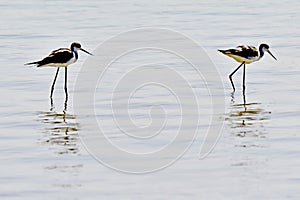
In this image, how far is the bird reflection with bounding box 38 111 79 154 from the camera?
11750 mm

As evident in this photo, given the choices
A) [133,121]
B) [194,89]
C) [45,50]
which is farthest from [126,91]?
[45,50]

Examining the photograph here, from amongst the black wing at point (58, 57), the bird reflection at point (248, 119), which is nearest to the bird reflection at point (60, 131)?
the black wing at point (58, 57)

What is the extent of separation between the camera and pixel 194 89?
15734 millimetres

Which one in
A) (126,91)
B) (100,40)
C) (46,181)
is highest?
(100,40)

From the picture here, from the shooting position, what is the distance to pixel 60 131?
1279 cm

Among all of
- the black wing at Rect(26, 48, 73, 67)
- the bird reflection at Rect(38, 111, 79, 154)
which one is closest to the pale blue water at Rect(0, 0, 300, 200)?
the bird reflection at Rect(38, 111, 79, 154)

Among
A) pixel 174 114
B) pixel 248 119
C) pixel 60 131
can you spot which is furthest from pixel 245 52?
pixel 60 131

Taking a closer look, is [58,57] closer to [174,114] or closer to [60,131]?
[174,114]

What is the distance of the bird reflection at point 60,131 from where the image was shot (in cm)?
1175

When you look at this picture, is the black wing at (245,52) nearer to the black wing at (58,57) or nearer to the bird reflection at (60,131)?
the black wing at (58,57)

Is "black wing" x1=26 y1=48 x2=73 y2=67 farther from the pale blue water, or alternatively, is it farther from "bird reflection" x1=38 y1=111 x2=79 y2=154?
"bird reflection" x1=38 y1=111 x2=79 y2=154

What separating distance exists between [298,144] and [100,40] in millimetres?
11410

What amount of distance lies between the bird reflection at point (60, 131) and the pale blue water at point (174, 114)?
0.02 meters

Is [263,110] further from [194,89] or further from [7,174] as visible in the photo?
[7,174]
